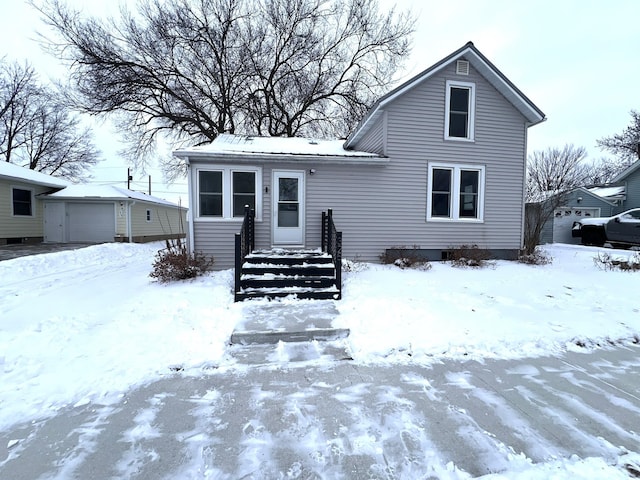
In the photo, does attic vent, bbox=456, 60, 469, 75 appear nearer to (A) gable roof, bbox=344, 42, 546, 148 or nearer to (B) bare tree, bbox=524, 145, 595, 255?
(A) gable roof, bbox=344, 42, 546, 148

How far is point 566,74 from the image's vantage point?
22156 millimetres

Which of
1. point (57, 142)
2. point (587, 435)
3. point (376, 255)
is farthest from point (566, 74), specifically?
point (57, 142)

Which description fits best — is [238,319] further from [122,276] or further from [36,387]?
[122,276]

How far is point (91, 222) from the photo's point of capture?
54.4ft

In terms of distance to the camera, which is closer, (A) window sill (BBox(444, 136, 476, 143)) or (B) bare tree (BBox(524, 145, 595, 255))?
(A) window sill (BBox(444, 136, 476, 143))

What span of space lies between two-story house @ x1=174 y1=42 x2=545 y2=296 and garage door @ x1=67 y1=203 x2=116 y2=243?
36.4 feet

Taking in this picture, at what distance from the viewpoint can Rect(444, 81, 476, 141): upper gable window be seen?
31.0 ft

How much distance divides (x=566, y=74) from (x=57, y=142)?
39925 millimetres

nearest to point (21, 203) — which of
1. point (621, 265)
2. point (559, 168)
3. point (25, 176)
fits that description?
point (25, 176)

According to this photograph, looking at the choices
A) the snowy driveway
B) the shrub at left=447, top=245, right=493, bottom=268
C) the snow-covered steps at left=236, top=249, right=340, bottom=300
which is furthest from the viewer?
the shrub at left=447, top=245, right=493, bottom=268

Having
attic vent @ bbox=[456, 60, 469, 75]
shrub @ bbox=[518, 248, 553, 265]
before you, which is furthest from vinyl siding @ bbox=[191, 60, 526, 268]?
shrub @ bbox=[518, 248, 553, 265]

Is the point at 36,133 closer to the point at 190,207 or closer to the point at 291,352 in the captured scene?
the point at 190,207

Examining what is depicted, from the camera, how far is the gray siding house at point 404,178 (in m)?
8.46

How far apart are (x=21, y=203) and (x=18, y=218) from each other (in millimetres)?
829
